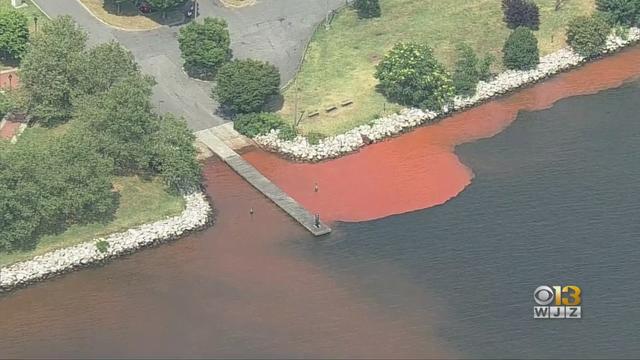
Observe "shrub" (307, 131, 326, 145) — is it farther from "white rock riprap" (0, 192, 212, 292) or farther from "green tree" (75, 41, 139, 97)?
"green tree" (75, 41, 139, 97)

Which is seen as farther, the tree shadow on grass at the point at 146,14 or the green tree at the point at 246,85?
the tree shadow on grass at the point at 146,14

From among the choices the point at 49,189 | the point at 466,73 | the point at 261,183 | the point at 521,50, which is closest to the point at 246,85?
the point at 261,183

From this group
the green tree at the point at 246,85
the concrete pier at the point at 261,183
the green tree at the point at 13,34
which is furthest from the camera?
the green tree at the point at 13,34

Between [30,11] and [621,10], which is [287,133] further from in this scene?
[621,10]

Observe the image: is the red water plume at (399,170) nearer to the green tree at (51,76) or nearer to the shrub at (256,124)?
the shrub at (256,124)

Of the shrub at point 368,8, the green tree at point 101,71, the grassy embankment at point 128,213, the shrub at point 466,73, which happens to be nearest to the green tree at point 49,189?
the grassy embankment at point 128,213

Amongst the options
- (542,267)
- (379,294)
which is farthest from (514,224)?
(379,294)
